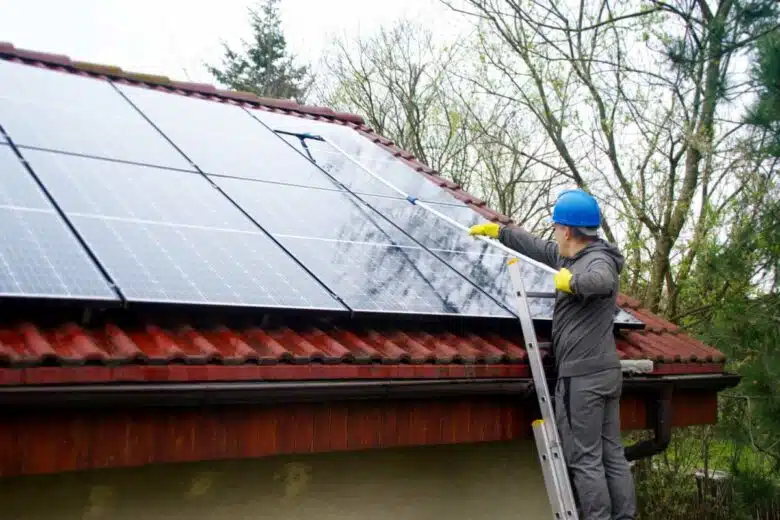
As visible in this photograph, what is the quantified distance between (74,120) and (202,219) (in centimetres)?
163

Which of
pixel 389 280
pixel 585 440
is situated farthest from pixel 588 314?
pixel 389 280

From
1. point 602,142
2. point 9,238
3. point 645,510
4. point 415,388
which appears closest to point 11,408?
point 9,238

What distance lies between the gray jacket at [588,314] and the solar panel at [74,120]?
2700mm

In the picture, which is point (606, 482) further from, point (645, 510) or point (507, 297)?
point (645, 510)

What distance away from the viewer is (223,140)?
21.0 ft

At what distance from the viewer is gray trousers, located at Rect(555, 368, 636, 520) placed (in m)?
4.36

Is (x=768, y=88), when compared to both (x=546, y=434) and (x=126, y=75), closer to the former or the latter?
(x=546, y=434)

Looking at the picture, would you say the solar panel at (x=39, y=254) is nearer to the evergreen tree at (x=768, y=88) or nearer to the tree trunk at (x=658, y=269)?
the evergreen tree at (x=768, y=88)

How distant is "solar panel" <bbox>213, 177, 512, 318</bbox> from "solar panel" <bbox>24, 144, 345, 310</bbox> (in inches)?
7.5

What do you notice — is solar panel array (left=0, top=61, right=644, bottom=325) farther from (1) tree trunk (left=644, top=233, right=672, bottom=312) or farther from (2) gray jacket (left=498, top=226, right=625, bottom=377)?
(1) tree trunk (left=644, top=233, right=672, bottom=312)

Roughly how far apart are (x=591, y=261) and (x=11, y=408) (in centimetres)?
308

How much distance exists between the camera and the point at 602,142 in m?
16.4

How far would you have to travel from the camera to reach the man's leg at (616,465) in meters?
4.45

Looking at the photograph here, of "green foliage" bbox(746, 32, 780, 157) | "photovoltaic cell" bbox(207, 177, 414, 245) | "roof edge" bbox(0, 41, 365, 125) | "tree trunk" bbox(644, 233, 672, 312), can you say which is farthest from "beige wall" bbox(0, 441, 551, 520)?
"tree trunk" bbox(644, 233, 672, 312)
